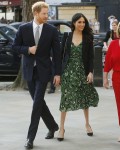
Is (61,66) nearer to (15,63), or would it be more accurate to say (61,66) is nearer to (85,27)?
(85,27)

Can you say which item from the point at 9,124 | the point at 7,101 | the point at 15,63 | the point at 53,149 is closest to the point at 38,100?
the point at 53,149

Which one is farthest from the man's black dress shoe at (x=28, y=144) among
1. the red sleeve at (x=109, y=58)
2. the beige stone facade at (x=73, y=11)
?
the beige stone facade at (x=73, y=11)

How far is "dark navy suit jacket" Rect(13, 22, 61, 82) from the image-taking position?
722 centimetres

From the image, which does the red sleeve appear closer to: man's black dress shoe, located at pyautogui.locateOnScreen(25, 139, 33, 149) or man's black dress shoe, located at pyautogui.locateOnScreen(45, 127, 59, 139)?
man's black dress shoe, located at pyautogui.locateOnScreen(45, 127, 59, 139)

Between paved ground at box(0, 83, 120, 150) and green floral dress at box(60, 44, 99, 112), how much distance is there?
0.48m

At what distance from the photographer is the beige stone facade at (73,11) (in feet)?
111

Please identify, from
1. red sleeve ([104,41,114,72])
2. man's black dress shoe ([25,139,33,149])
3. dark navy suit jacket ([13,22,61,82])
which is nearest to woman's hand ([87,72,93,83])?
red sleeve ([104,41,114,72])

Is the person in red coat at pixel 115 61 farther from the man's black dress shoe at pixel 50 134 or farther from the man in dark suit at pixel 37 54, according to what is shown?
the man's black dress shoe at pixel 50 134

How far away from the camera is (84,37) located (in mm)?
7762

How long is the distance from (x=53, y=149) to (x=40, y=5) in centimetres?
183

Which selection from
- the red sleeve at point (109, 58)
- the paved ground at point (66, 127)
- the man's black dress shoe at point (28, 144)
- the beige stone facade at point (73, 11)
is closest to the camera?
the man's black dress shoe at point (28, 144)

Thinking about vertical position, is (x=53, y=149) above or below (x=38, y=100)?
below

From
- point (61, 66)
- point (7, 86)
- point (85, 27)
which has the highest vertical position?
point (85, 27)

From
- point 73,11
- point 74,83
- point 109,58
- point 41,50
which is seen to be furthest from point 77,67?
point 73,11
